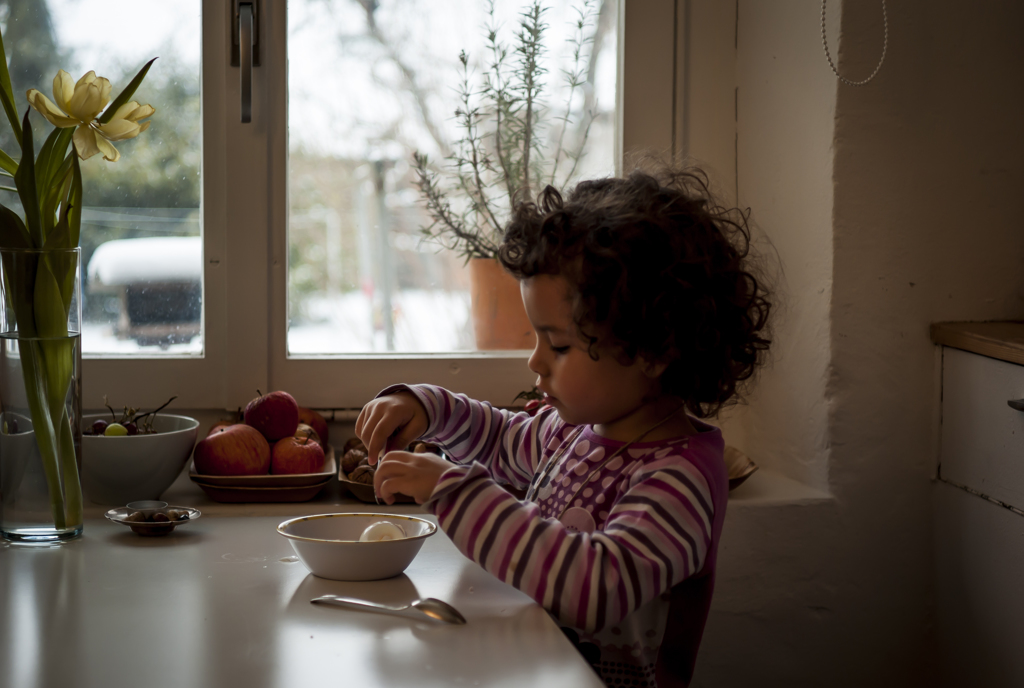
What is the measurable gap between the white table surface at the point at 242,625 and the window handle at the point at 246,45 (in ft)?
2.40

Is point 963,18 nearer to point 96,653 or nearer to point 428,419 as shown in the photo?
point 428,419

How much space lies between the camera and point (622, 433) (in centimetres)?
96

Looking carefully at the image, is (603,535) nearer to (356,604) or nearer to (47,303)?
(356,604)

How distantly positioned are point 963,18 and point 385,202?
0.94 meters

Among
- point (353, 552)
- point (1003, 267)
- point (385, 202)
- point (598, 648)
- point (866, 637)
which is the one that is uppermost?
point (385, 202)

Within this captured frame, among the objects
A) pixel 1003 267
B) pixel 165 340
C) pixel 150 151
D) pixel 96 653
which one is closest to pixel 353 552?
pixel 96 653

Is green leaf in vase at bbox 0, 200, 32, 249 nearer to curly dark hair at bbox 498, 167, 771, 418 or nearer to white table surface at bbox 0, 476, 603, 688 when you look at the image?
white table surface at bbox 0, 476, 603, 688

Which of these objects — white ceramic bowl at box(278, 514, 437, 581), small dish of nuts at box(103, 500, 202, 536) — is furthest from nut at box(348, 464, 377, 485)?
white ceramic bowl at box(278, 514, 437, 581)

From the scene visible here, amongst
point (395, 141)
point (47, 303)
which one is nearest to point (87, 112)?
point (47, 303)

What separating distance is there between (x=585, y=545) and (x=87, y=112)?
762mm

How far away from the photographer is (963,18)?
1.31 meters

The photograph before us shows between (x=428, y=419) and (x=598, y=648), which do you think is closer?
(x=598, y=648)

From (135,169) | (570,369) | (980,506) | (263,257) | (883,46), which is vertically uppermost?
(883,46)

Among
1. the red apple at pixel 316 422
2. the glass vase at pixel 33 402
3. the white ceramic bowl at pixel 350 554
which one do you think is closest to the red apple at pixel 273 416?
the red apple at pixel 316 422
